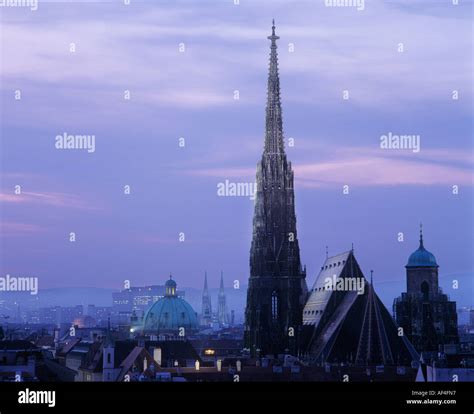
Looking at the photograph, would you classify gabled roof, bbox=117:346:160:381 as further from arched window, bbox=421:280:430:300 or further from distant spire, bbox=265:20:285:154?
arched window, bbox=421:280:430:300

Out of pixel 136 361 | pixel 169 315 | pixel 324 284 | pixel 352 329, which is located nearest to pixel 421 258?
pixel 324 284

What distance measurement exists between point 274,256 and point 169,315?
77709 millimetres

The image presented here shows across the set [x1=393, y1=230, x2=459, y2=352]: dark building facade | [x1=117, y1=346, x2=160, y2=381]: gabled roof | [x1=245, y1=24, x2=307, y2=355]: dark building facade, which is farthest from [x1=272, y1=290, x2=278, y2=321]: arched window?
[x1=117, y1=346, x2=160, y2=381]: gabled roof

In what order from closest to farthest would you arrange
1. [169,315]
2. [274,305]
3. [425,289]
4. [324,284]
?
1. [274,305]
2. [324,284]
3. [425,289]
4. [169,315]

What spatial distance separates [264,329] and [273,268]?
14.7ft

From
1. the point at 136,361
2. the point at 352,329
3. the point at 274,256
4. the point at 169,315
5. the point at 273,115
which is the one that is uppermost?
the point at 273,115

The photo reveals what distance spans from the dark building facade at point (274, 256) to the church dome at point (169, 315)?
70974 millimetres

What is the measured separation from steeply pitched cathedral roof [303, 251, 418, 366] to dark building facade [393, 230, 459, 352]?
10568 millimetres

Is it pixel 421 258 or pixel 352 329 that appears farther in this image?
pixel 421 258

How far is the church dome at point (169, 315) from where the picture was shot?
176500 millimetres

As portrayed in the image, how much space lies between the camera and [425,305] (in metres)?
114

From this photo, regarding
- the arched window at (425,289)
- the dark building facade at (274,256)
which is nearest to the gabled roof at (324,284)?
the dark building facade at (274,256)

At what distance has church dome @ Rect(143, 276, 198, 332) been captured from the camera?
176 meters

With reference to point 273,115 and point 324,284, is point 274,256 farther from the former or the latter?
point 273,115
